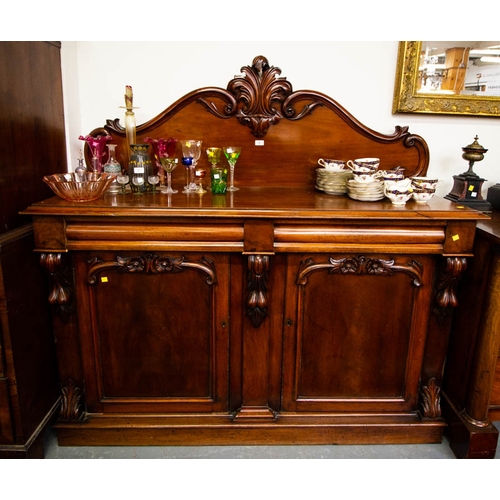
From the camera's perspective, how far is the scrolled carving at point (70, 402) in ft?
5.64

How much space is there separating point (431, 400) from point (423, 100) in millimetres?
1453

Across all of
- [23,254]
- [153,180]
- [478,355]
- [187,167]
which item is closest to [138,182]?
[153,180]

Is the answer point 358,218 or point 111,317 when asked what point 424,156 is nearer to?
point 358,218

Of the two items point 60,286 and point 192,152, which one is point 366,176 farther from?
point 60,286

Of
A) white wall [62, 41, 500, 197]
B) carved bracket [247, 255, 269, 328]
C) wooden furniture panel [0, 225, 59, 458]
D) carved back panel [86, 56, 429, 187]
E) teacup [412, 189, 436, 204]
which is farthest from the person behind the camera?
white wall [62, 41, 500, 197]

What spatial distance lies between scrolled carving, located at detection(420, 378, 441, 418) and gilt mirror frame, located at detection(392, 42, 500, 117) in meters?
1.33

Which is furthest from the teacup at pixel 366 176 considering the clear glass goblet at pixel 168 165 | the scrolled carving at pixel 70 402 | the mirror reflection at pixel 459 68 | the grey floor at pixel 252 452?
the scrolled carving at pixel 70 402

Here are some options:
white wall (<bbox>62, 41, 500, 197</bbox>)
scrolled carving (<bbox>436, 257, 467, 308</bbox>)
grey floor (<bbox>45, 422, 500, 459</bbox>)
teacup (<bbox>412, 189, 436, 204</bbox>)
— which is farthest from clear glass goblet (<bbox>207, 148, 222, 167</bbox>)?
grey floor (<bbox>45, 422, 500, 459</bbox>)

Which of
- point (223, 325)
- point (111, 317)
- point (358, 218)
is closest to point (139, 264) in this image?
point (111, 317)

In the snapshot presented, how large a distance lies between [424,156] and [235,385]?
141cm

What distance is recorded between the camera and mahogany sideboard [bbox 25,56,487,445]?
5.06 feet

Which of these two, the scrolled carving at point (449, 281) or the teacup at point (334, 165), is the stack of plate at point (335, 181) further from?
the scrolled carving at point (449, 281)

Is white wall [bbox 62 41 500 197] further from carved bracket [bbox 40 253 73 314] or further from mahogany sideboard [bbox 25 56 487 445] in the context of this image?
carved bracket [bbox 40 253 73 314]

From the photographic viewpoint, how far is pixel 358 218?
1523 millimetres
